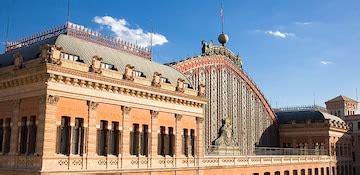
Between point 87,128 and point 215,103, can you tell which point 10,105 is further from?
point 215,103

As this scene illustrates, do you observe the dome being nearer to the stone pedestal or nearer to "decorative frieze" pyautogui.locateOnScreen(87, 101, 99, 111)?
the stone pedestal

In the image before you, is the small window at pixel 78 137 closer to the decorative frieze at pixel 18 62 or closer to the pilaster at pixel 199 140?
the decorative frieze at pixel 18 62

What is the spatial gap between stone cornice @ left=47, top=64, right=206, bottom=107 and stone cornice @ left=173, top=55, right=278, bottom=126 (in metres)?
11.7

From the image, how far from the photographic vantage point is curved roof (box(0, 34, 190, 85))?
35.6 meters

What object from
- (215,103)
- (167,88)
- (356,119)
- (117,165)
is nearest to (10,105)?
(117,165)

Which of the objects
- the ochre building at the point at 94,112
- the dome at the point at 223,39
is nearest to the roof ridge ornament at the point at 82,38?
the ochre building at the point at 94,112

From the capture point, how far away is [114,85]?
35.3 meters

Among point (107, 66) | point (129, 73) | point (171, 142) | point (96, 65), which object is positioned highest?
point (107, 66)

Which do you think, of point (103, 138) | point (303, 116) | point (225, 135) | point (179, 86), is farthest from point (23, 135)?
point (303, 116)

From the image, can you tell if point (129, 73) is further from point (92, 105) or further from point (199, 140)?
point (199, 140)

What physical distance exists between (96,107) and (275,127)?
5410cm

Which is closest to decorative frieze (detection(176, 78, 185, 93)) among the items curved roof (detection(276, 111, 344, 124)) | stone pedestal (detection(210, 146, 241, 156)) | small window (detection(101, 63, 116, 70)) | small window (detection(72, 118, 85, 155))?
small window (detection(101, 63, 116, 70))

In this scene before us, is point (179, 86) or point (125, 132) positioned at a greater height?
point (179, 86)

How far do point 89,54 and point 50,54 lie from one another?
259 inches
